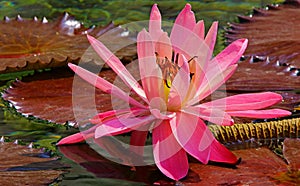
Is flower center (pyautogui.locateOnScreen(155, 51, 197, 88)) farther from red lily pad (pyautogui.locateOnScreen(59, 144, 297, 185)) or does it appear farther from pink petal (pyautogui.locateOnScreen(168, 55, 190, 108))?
red lily pad (pyautogui.locateOnScreen(59, 144, 297, 185))

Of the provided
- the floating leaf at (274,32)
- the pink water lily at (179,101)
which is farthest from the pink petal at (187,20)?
the floating leaf at (274,32)

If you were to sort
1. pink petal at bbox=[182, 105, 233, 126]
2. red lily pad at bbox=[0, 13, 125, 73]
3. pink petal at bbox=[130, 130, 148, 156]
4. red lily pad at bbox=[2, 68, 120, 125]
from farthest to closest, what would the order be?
red lily pad at bbox=[0, 13, 125, 73]
red lily pad at bbox=[2, 68, 120, 125]
pink petal at bbox=[130, 130, 148, 156]
pink petal at bbox=[182, 105, 233, 126]

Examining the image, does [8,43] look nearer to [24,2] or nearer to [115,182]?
[24,2]

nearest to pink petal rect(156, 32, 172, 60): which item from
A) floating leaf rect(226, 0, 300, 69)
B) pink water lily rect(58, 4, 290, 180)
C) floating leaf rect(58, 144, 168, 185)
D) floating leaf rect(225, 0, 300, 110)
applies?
pink water lily rect(58, 4, 290, 180)

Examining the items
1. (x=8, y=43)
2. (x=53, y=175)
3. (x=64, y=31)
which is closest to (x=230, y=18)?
(x=64, y=31)

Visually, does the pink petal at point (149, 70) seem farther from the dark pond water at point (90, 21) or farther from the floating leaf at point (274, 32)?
the floating leaf at point (274, 32)

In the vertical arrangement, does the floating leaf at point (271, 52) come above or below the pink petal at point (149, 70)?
below

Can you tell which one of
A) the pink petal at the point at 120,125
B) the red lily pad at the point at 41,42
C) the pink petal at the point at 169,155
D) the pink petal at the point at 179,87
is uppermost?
the pink petal at the point at 179,87
